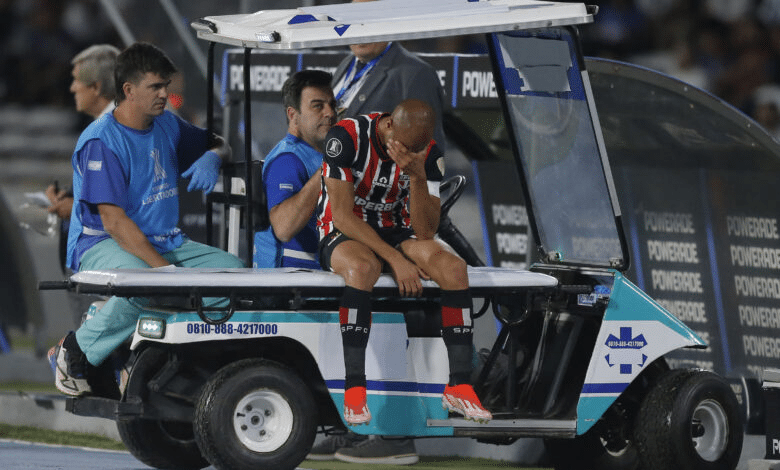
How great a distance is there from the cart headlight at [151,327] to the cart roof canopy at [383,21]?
3.91 ft

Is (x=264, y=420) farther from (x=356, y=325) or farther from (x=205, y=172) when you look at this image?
(x=205, y=172)

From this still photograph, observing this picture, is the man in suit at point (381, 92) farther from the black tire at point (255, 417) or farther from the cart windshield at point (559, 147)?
the black tire at point (255, 417)

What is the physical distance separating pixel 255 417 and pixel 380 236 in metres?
0.98

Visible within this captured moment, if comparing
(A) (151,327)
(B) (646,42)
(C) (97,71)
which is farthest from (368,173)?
(B) (646,42)

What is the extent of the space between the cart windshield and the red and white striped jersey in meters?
0.72

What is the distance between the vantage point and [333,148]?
6711mm

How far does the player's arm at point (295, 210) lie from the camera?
24.2ft

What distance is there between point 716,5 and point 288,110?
30.6 ft

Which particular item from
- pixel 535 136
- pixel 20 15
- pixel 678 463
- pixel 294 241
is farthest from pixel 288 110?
pixel 20 15

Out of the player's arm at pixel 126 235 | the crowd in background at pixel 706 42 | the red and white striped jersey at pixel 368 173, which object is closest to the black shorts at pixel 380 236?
the red and white striped jersey at pixel 368 173

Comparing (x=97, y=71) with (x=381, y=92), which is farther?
(x=97, y=71)

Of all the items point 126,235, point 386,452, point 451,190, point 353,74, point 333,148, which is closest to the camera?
point 333,148

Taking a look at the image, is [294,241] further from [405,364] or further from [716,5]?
[716,5]

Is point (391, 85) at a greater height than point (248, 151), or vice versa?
point (391, 85)
